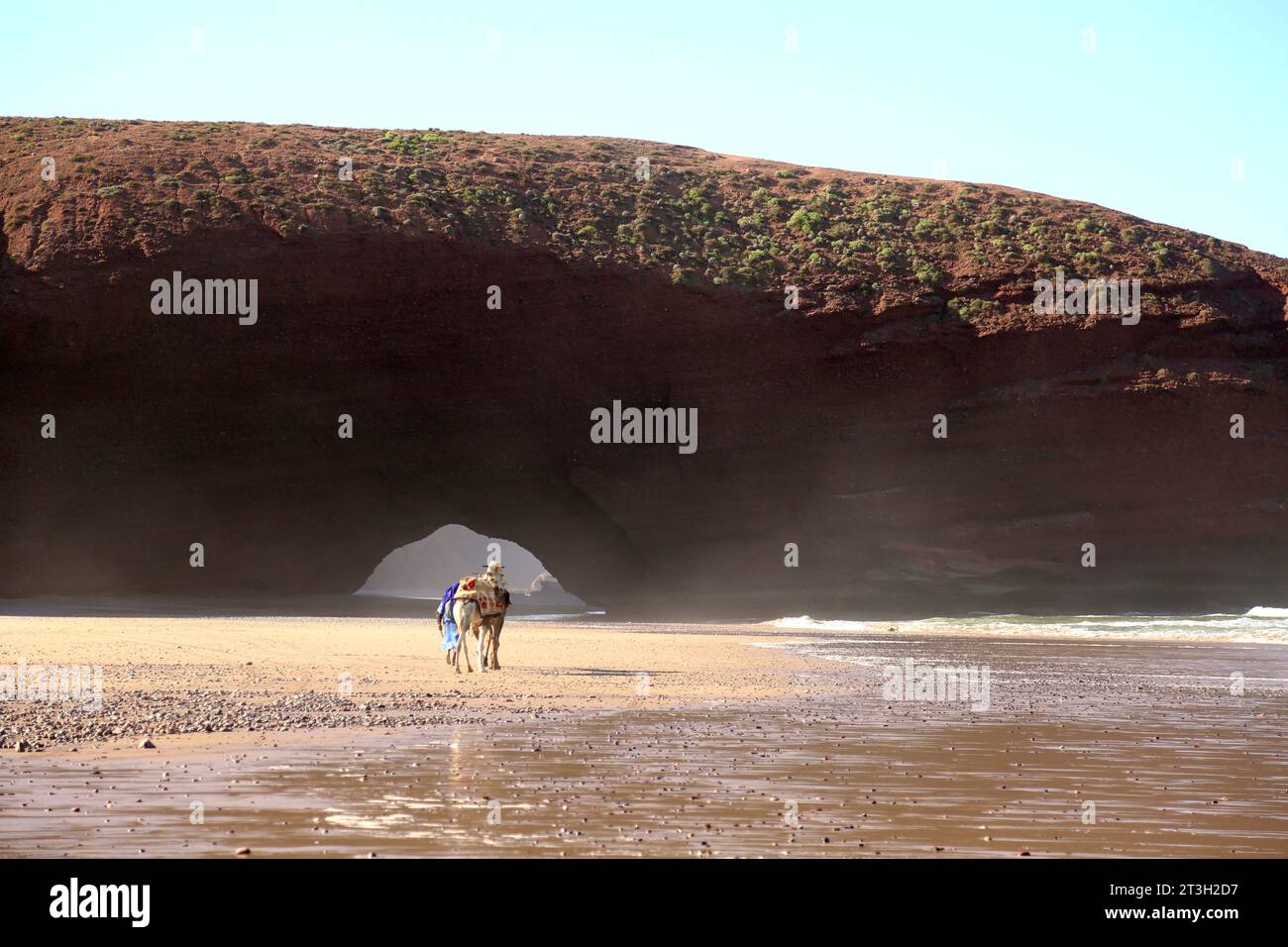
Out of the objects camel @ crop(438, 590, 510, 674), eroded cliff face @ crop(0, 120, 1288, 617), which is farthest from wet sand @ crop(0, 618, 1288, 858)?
eroded cliff face @ crop(0, 120, 1288, 617)

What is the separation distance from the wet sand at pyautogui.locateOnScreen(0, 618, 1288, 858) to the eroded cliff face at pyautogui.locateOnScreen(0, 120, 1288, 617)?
85.5 ft

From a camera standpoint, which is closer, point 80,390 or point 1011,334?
point 80,390

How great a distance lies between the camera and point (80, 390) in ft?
138

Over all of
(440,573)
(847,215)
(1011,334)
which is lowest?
(440,573)

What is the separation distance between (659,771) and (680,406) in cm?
3645

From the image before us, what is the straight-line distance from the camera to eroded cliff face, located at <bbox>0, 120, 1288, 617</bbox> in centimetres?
4283

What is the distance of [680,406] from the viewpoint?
4541cm

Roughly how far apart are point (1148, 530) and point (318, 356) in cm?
3022

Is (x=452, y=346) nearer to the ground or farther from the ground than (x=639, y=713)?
farther from the ground

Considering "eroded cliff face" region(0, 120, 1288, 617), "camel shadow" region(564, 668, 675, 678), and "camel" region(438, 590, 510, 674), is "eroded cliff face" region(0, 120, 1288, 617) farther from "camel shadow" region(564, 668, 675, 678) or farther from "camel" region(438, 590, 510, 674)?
"camel" region(438, 590, 510, 674)

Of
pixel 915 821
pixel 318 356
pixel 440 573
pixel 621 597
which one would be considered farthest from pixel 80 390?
pixel 440 573

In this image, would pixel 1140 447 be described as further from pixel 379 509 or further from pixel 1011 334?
pixel 379 509

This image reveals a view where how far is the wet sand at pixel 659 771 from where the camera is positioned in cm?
695

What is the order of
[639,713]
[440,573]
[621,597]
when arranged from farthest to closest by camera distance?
1. [440,573]
2. [621,597]
3. [639,713]
